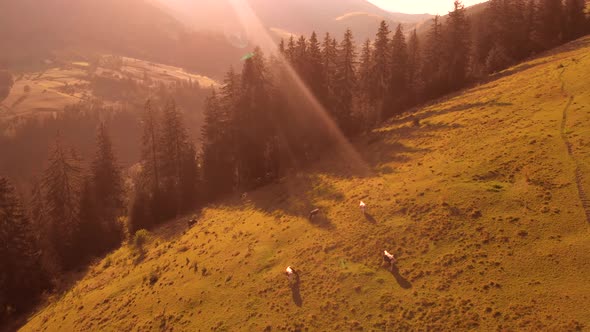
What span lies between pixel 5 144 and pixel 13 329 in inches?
7899

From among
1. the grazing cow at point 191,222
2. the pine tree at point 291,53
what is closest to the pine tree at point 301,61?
the pine tree at point 291,53

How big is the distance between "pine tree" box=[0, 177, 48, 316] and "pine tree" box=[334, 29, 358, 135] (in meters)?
50.0

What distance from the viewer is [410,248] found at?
24.9 meters

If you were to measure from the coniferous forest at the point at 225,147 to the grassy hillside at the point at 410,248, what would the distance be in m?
12.4

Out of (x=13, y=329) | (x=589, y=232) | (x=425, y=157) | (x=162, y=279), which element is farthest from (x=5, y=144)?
(x=589, y=232)

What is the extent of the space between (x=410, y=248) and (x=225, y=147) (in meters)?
44.0

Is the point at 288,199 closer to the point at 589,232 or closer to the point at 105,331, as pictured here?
the point at 105,331

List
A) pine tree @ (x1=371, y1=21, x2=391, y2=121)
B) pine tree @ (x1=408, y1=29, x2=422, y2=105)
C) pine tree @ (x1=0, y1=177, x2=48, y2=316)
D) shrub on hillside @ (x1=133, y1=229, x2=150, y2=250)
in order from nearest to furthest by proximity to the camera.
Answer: pine tree @ (x1=0, y1=177, x2=48, y2=316) → shrub on hillside @ (x1=133, y1=229, x2=150, y2=250) → pine tree @ (x1=371, y1=21, x2=391, y2=121) → pine tree @ (x1=408, y1=29, x2=422, y2=105)

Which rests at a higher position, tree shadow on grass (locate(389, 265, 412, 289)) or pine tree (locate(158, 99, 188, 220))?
pine tree (locate(158, 99, 188, 220))

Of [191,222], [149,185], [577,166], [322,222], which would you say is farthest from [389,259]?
[149,185]

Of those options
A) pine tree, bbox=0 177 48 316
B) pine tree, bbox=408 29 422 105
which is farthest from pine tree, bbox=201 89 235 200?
pine tree, bbox=408 29 422 105

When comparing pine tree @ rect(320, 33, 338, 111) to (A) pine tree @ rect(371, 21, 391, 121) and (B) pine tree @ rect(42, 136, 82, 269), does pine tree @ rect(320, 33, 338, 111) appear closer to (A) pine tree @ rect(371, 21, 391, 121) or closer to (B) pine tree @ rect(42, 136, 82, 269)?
(A) pine tree @ rect(371, 21, 391, 121)

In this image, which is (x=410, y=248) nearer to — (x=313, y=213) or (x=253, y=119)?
(x=313, y=213)

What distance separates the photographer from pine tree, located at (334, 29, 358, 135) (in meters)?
61.5
